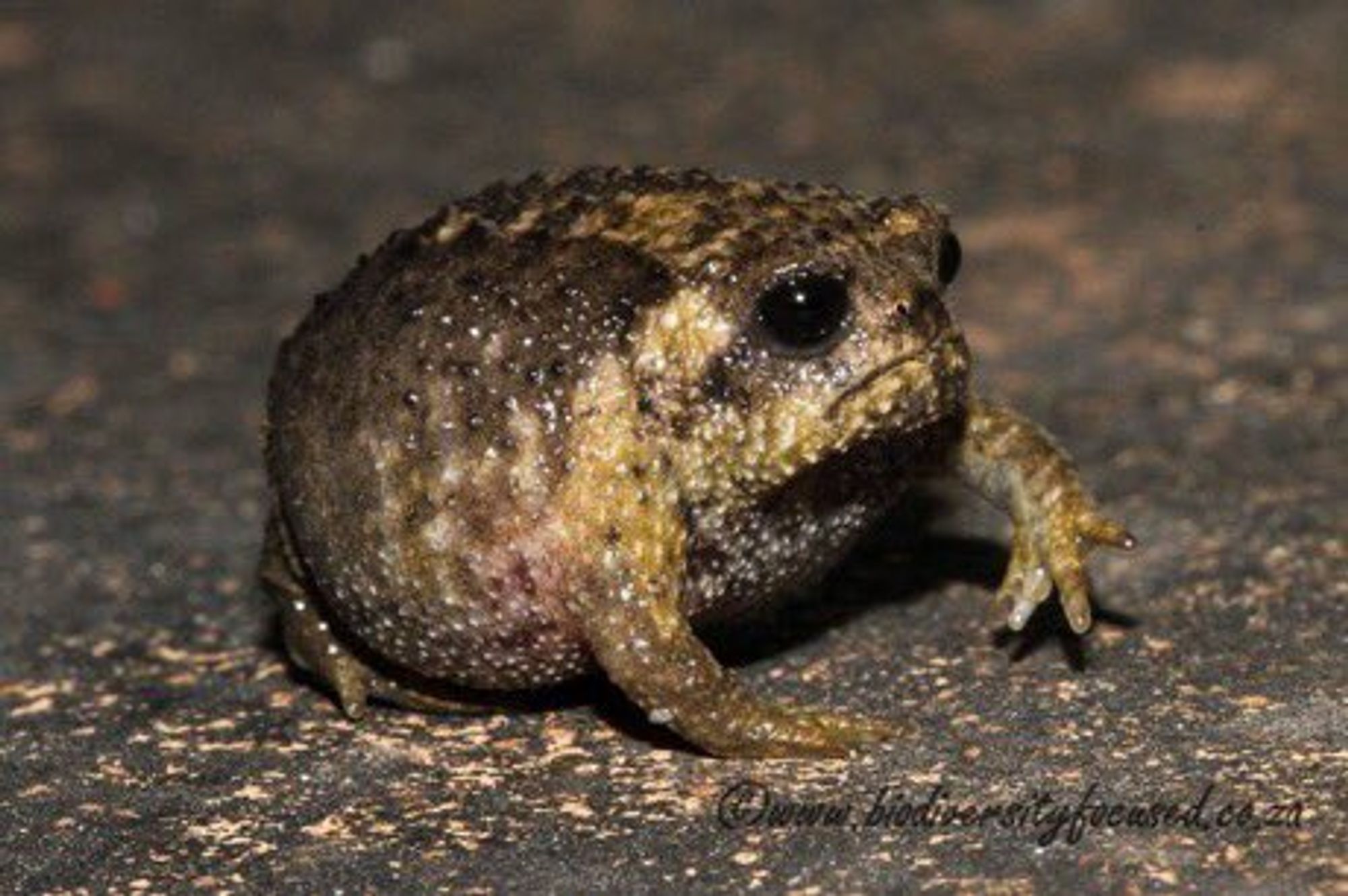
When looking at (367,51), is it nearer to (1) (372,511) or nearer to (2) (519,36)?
(2) (519,36)

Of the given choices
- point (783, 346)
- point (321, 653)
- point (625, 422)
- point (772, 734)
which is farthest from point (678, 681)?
point (321, 653)

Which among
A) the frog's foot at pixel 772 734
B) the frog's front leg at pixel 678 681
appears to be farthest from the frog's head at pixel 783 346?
the frog's foot at pixel 772 734

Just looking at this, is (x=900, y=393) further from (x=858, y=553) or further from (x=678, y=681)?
(x=858, y=553)

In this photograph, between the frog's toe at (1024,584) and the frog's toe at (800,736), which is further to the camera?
the frog's toe at (1024,584)

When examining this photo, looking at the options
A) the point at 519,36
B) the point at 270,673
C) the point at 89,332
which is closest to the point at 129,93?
the point at 519,36

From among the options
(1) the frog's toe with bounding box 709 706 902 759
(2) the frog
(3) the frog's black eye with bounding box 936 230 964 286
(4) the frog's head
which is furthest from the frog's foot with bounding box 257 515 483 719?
(3) the frog's black eye with bounding box 936 230 964 286

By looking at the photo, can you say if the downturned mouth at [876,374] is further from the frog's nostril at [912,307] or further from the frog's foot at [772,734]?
the frog's foot at [772,734]
